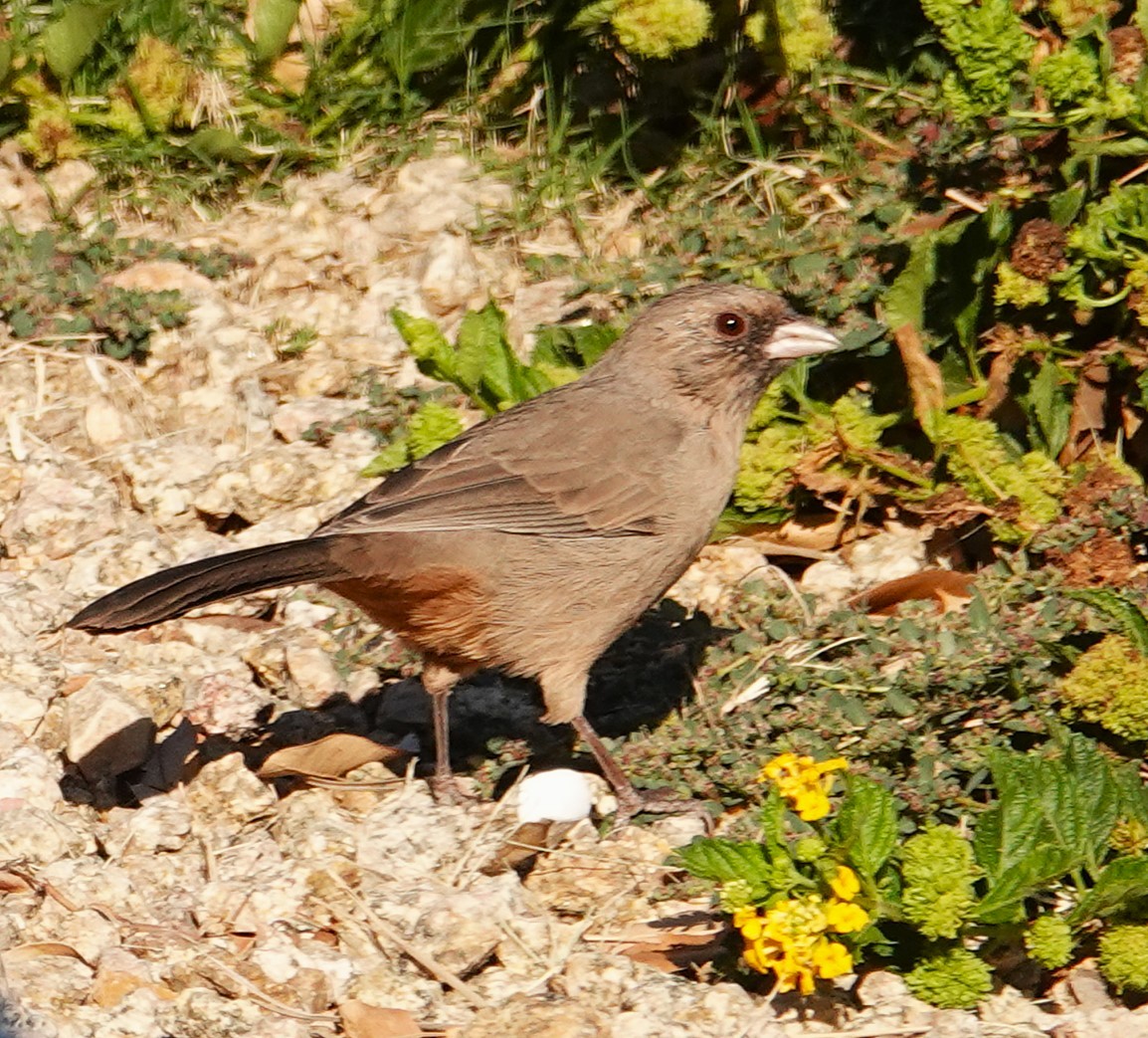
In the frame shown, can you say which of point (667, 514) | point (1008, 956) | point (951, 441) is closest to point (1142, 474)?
point (951, 441)

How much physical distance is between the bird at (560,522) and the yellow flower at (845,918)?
985mm

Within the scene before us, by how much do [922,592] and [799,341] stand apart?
2.30ft

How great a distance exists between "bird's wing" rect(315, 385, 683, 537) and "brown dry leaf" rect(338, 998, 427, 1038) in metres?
1.22

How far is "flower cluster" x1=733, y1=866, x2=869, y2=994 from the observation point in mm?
3434

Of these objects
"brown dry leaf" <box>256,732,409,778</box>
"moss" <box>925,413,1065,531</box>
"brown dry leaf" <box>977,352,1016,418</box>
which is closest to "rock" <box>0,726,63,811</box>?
"brown dry leaf" <box>256,732,409,778</box>

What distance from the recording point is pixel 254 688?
488 cm

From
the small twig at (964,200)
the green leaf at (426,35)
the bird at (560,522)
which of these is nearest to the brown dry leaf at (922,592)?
the bird at (560,522)

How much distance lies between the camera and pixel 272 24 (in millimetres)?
6562

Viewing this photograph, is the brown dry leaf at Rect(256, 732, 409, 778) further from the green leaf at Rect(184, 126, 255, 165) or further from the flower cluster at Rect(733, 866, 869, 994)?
the green leaf at Rect(184, 126, 255, 165)

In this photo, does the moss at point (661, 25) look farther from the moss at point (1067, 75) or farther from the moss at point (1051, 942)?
the moss at point (1051, 942)

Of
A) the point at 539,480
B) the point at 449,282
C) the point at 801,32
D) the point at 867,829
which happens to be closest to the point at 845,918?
the point at 867,829

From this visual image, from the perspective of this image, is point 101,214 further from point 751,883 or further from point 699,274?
point 751,883

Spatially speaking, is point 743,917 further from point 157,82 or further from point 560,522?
point 157,82

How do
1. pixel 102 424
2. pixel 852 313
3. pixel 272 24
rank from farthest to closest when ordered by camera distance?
pixel 272 24 < pixel 102 424 < pixel 852 313
